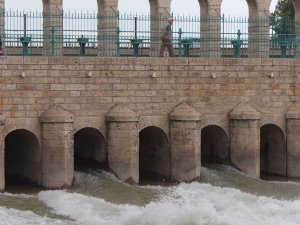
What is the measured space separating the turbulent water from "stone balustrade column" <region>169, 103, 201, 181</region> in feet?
1.48

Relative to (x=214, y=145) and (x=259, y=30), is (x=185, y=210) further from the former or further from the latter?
(x=259, y=30)

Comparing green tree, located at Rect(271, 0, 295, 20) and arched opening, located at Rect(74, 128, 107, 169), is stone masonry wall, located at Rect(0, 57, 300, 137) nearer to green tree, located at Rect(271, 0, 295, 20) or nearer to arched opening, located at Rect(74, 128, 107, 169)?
arched opening, located at Rect(74, 128, 107, 169)

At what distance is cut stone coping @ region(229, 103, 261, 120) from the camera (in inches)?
930

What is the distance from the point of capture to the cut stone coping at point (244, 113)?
23.6 meters

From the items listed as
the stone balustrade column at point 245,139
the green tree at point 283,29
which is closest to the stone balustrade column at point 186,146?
the stone balustrade column at point 245,139

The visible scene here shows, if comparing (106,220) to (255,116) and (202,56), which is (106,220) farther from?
(202,56)

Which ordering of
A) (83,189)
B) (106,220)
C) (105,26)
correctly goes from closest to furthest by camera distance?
(106,220) → (83,189) → (105,26)

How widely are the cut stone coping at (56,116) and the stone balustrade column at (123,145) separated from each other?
1.34 meters

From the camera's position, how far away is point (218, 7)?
86.1 feet

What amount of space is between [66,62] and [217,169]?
5847 millimetres

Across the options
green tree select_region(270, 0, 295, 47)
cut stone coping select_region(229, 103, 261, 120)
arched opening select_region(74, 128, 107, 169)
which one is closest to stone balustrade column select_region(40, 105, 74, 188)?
arched opening select_region(74, 128, 107, 169)

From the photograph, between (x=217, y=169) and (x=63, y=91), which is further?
(x=217, y=169)

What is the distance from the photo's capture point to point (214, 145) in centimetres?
2505

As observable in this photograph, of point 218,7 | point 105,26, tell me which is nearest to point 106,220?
point 105,26
